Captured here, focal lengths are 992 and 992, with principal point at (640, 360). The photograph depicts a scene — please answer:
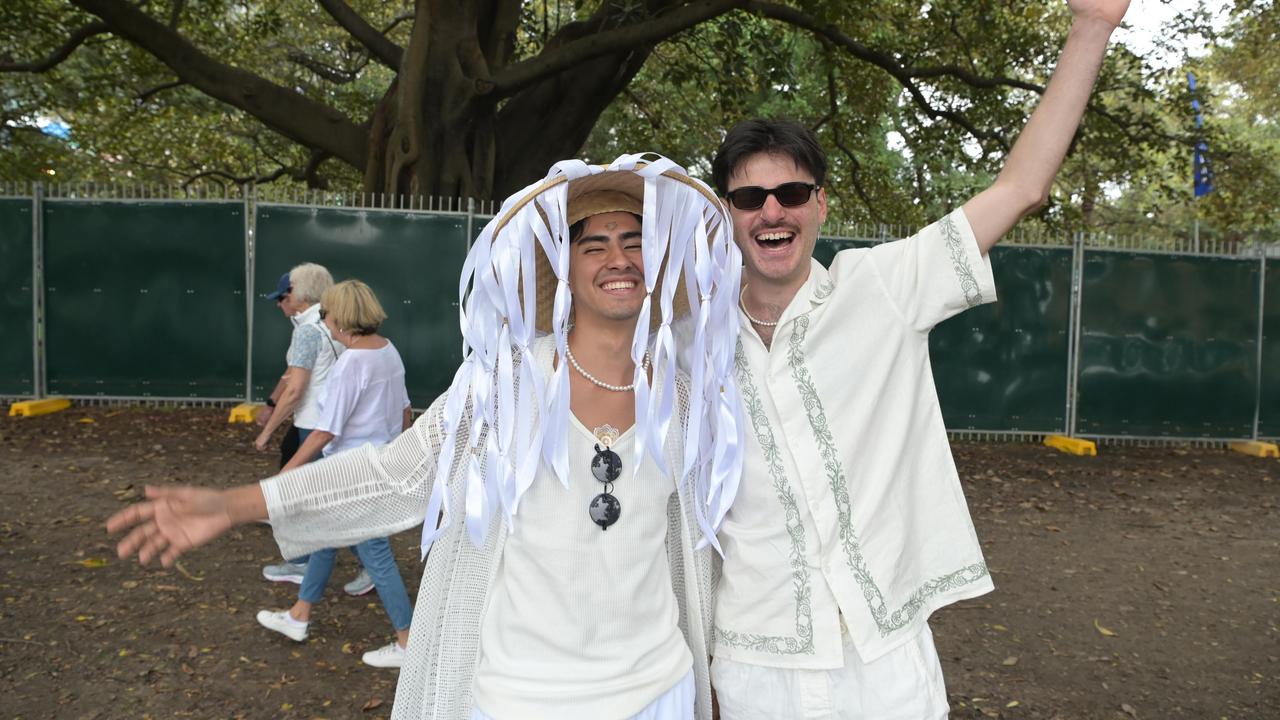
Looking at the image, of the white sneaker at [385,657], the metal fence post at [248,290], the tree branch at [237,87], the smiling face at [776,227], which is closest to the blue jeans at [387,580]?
the white sneaker at [385,657]

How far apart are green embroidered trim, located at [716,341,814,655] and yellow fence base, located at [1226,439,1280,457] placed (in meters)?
10.3

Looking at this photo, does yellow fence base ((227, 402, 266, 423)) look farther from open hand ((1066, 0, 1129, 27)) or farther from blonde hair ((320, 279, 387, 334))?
open hand ((1066, 0, 1129, 27))

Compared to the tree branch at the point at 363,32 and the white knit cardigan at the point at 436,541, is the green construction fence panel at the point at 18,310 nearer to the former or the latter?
the tree branch at the point at 363,32

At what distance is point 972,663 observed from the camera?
4.80 m

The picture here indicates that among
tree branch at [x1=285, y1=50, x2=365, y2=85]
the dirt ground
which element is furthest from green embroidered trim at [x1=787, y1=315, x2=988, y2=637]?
tree branch at [x1=285, y1=50, x2=365, y2=85]

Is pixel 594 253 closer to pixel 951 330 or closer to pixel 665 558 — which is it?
pixel 665 558

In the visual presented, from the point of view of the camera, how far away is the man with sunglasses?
1989 millimetres

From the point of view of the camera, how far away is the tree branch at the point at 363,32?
10.9 metres

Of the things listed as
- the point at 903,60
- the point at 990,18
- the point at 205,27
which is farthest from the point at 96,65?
the point at 990,18

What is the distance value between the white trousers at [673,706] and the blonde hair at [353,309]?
9.94 feet

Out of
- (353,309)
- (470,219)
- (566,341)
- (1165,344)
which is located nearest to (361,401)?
(353,309)

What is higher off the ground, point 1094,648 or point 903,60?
point 903,60

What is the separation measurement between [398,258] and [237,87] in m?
3.00

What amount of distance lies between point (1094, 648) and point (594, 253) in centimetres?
412
